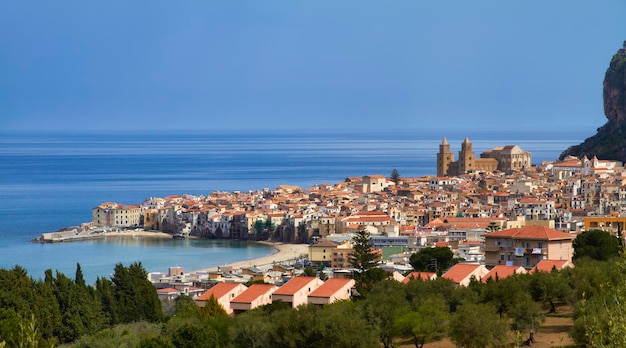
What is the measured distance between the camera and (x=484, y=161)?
86188 millimetres

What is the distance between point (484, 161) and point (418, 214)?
27.1 m

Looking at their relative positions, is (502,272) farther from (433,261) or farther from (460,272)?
(433,261)

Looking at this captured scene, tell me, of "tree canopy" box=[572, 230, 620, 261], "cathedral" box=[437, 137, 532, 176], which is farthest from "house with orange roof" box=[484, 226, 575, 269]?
"cathedral" box=[437, 137, 532, 176]

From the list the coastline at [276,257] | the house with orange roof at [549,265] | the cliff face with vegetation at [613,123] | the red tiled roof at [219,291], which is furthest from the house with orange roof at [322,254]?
the cliff face with vegetation at [613,123]

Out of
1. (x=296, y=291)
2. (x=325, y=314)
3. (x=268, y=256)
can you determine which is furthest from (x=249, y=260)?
(x=325, y=314)

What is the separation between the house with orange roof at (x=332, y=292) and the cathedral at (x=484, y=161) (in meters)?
57.4

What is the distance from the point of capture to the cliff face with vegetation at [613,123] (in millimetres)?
77000

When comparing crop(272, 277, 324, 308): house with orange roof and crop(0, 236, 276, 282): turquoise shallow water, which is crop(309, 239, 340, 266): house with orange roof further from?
crop(272, 277, 324, 308): house with orange roof

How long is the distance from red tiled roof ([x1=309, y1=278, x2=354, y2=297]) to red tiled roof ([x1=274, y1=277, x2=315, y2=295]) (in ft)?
1.17

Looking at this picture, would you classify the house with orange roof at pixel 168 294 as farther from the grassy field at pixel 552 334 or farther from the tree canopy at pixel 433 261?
the grassy field at pixel 552 334

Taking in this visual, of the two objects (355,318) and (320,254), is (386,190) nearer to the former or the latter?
(320,254)

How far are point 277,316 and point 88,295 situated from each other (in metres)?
5.63

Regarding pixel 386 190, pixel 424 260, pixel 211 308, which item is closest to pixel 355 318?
pixel 211 308

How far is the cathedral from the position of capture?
84.4 m
